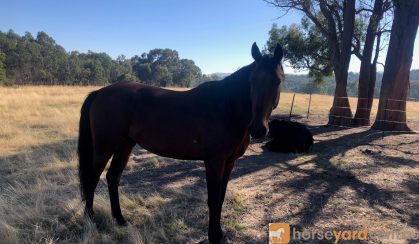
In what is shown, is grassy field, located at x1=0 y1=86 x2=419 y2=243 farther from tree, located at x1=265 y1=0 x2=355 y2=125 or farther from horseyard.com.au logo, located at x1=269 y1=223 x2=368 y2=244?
tree, located at x1=265 y1=0 x2=355 y2=125

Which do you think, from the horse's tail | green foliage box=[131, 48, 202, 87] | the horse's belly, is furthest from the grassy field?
green foliage box=[131, 48, 202, 87]

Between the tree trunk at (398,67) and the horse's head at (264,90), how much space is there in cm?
1158

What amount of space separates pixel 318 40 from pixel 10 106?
60.3ft

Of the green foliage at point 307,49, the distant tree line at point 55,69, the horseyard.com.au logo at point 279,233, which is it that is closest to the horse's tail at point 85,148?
the horseyard.com.au logo at point 279,233

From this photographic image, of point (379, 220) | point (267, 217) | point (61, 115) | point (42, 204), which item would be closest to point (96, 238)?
point (42, 204)

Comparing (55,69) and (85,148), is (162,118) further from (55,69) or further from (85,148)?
(55,69)

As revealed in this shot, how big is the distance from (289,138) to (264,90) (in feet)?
20.9

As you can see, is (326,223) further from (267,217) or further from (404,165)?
(404,165)

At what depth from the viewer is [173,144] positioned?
387cm

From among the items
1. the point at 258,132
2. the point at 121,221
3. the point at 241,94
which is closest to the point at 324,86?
the point at 241,94

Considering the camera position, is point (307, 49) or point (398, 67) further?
point (307, 49)

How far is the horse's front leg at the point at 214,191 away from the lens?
3.59m

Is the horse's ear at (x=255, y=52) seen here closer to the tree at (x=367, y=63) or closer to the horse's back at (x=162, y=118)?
the horse's back at (x=162, y=118)

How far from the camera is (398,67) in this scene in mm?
13070
